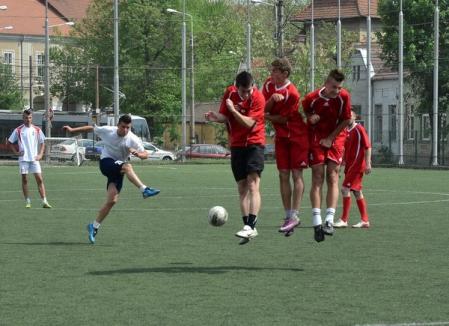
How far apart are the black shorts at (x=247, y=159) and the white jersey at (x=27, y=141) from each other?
11203mm

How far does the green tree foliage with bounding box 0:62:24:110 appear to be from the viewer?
9714 centimetres

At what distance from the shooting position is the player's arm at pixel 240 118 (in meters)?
12.9

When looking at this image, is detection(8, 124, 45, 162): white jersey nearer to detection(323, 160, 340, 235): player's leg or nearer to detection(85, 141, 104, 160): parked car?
detection(323, 160, 340, 235): player's leg

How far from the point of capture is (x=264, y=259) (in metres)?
13.1

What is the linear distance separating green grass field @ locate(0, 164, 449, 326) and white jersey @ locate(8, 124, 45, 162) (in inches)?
85.6

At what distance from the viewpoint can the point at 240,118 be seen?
42.4ft

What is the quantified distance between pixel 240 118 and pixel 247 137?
46cm

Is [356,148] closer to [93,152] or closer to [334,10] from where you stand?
[93,152]

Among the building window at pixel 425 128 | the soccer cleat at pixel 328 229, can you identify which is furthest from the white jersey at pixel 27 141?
the building window at pixel 425 128

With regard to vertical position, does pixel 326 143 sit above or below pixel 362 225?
above

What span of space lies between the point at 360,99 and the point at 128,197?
177 feet

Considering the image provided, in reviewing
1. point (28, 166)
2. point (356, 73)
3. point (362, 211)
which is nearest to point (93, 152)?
point (356, 73)

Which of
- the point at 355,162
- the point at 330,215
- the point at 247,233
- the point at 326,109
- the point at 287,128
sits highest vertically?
the point at 326,109

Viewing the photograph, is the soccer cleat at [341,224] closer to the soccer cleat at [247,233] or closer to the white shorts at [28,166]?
the soccer cleat at [247,233]
